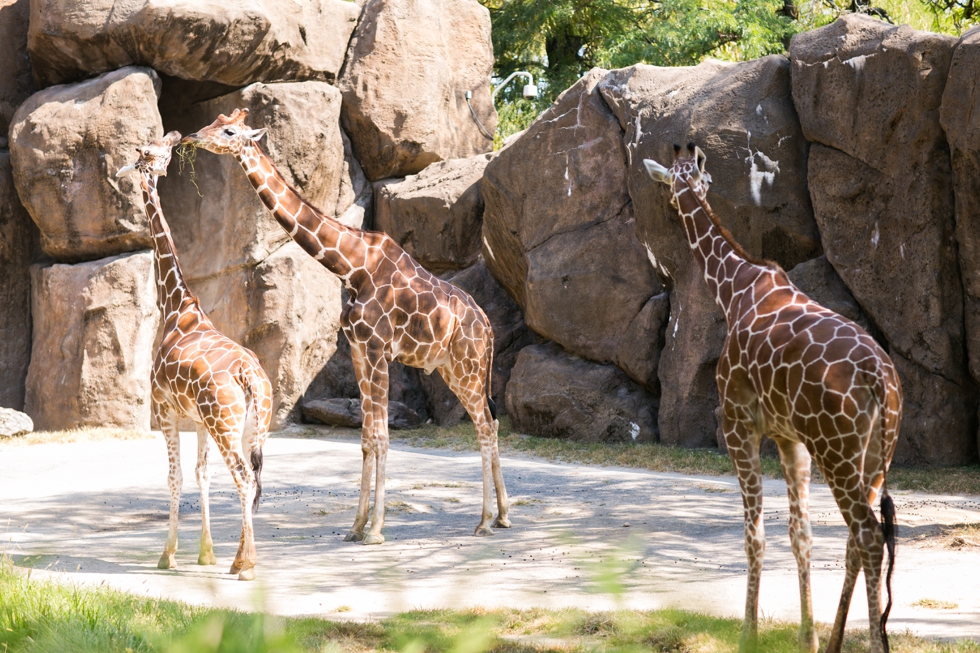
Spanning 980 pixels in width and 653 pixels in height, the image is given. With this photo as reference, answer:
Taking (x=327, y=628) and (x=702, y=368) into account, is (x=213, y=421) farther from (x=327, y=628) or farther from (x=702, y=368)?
(x=702, y=368)

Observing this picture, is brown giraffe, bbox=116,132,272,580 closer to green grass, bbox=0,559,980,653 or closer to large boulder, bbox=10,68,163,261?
green grass, bbox=0,559,980,653

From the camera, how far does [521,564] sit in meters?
5.83

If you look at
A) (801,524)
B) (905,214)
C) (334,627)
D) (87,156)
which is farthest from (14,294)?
(801,524)

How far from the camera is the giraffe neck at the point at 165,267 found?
6.27m

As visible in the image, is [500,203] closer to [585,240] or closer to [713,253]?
[585,240]

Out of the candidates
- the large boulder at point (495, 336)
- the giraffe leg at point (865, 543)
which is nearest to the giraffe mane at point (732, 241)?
the giraffe leg at point (865, 543)

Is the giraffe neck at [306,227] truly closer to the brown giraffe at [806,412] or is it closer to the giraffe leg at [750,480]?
the brown giraffe at [806,412]

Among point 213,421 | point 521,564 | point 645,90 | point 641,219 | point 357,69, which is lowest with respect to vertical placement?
point 521,564

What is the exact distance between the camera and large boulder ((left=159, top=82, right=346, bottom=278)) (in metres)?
12.0

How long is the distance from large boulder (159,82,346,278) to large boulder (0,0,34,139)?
5.51ft

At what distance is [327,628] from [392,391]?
28.8 ft

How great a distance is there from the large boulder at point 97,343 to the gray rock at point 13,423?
1.23 ft

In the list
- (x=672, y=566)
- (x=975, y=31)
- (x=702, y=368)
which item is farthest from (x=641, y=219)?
(x=672, y=566)

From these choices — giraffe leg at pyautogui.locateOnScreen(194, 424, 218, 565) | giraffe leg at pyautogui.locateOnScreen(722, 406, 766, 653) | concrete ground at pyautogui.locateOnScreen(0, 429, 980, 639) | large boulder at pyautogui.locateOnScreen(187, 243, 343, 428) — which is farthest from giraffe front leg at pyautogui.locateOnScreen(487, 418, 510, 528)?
large boulder at pyautogui.locateOnScreen(187, 243, 343, 428)
